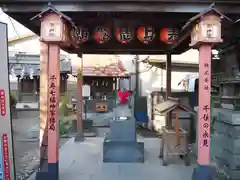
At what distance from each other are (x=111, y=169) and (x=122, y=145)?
83 cm

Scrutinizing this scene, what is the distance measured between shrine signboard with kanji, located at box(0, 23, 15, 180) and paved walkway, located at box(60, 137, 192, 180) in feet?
5.42

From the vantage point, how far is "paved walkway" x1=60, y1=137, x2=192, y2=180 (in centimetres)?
587

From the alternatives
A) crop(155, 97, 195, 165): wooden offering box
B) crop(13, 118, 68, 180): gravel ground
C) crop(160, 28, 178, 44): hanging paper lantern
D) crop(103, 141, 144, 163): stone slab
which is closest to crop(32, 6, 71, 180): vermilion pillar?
crop(13, 118, 68, 180): gravel ground

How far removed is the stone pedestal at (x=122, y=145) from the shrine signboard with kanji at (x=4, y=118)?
9.78ft

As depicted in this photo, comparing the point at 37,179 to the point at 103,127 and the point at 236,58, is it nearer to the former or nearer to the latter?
the point at 236,58

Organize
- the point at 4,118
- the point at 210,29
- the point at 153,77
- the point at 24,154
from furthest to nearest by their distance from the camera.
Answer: the point at 153,77 → the point at 24,154 → the point at 210,29 → the point at 4,118

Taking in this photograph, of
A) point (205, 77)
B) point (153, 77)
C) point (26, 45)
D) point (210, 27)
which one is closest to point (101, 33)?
point (210, 27)

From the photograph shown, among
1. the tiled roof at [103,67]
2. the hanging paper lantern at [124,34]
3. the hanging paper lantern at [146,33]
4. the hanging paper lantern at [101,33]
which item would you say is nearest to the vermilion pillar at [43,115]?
the hanging paper lantern at [101,33]

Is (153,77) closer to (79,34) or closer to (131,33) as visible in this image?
(131,33)

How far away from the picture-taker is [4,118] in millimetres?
4348

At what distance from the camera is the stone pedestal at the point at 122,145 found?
694cm

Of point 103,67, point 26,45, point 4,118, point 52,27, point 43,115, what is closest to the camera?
point 4,118

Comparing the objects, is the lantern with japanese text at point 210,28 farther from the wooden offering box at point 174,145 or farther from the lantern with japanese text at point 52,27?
the wooden offering box at point 174,145

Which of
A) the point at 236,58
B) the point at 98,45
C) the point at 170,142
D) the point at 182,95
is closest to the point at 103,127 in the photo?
the point at 182,95
